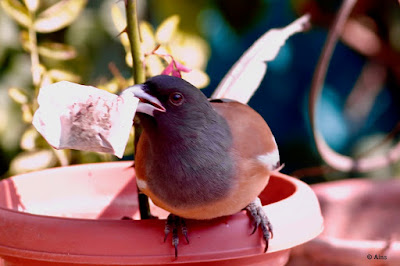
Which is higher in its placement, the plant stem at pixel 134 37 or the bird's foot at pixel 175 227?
the plant stem at pixel 134 37

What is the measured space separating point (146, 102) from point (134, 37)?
7.7 inches

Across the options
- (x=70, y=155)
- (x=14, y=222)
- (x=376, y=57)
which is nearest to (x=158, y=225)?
(x=14, y=222)

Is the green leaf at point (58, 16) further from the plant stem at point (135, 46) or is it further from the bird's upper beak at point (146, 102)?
the bird's upper beak at point (146, 102)

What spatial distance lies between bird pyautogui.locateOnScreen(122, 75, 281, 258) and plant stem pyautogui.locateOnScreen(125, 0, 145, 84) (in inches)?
6.1

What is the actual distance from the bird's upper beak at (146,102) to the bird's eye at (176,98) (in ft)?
0.07

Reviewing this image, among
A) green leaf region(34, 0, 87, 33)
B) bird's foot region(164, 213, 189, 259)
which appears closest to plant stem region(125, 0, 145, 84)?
bird's foot region(164, 213, 189, 259)

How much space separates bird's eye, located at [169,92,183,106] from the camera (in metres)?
0.88

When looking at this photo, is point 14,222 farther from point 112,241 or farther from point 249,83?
point 249,83

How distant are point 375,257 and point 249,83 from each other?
0.46 m

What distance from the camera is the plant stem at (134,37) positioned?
99 centimetres

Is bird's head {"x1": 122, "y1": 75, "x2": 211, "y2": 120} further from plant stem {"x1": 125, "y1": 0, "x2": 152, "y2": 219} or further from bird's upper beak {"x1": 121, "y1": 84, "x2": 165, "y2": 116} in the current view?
plant stem {"x1": 125, "y1": 0, "x2": 152, "y2": 219}

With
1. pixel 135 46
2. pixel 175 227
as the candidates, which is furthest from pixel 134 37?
pixel 175 227

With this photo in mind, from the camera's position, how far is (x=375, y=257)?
48.5 inches

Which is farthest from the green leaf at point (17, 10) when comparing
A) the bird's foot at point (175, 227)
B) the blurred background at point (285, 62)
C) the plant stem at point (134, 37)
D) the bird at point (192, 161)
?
the bird's foot at point (175, 227)
